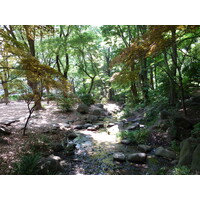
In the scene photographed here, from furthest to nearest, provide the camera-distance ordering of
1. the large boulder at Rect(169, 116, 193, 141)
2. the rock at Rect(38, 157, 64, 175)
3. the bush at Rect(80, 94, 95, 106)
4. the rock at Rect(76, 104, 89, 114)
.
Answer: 1. the bush at Rect(80, 94, 95, 106)
2. the rock at Rect(76, 104, 89, 114)
3. the large boulder at Rect(169, 116, 193, 141)
4. the rock at Rect(38, 157, 64, 175)

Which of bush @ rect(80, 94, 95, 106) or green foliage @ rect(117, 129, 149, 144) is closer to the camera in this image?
green foliage @ rect(117, 129, 149, 144)

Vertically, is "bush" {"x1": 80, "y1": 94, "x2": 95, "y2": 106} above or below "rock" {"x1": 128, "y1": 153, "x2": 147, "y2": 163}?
above

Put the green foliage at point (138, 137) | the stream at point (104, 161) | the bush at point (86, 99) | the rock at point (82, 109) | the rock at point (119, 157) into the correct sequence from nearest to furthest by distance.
Answer: the stream at point (104, 161) < the rock at point (119, 157) < the green foliage at point (138, 137) < the rock at point (82, 109) < the bush at point (86, 99)

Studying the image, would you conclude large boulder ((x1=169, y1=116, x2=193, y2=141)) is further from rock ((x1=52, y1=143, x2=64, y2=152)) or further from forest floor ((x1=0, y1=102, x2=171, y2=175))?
rock ((x1=52, y1=143, x2=64, y2=152))

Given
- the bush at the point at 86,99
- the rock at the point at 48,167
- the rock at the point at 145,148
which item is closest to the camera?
the rock at the point at 48,167

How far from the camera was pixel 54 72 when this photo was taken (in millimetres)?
3010

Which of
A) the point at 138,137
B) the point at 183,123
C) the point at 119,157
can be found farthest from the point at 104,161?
the point at 183,123

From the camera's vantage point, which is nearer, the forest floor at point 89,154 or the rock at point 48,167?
the rock at point 48,167

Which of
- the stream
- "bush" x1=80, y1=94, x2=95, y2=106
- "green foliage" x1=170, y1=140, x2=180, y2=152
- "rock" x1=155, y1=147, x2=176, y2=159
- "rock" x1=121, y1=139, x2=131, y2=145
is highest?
"bush" x1=80, y1=94, x2=95, y2=106

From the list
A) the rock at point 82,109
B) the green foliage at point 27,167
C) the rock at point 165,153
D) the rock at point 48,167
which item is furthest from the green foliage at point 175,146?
the rock at point 82,109

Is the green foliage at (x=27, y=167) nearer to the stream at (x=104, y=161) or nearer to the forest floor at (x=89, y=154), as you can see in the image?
the forest floor at (x=89, y=154)

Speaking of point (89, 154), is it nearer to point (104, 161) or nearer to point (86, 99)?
point (104, 161)

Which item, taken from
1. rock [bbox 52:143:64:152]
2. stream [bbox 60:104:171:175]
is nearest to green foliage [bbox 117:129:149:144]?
stream [bbox 60:104:171:175]
